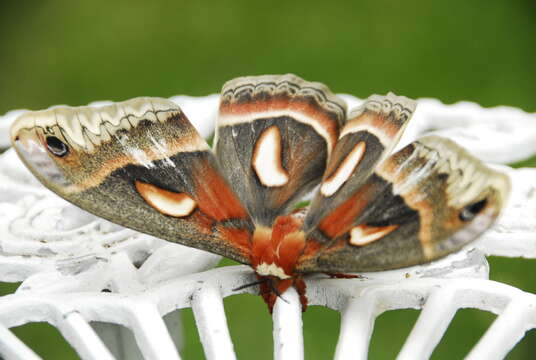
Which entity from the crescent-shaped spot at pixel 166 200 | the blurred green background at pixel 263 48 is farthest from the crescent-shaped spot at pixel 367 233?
the blurred green background at pixel 263 48

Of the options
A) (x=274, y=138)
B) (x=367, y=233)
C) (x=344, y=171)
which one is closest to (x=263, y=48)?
(x=274, y=138)

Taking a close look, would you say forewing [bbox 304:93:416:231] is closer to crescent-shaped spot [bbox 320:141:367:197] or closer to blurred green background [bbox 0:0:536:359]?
crescent-shaped spot [bbox 320:141:367:197]

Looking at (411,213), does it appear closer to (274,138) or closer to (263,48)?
(274,138)

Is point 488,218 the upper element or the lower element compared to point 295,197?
lower

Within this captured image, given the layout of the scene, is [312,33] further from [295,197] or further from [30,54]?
[295,197]

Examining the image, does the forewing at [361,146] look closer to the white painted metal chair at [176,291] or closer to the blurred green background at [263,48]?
the white painted metal chair at [176,291]

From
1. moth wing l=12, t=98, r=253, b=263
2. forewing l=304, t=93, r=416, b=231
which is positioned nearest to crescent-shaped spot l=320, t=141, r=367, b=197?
forewing l=304, t=93, r=416, b=231

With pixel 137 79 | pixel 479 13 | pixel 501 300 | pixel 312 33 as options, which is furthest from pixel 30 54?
pixel 501 300
